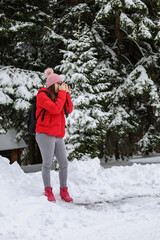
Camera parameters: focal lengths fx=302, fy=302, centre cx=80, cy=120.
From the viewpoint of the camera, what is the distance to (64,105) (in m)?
4.75

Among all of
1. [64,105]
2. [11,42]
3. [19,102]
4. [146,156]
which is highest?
[11,42]

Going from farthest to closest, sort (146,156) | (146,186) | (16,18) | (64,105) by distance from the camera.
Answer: (146,156)
(16,18)
(146,186)
(64,105)

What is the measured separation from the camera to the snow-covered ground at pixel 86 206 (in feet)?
10.6

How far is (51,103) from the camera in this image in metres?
4.35

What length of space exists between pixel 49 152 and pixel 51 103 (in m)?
0.76

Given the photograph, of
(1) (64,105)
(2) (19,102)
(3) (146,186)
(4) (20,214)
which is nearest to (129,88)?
(2) (19,102)

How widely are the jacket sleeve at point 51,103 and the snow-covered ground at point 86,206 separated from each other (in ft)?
4.13

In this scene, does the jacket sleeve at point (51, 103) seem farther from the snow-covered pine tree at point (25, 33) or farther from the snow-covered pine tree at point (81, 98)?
the snow-covered pine tree at point (25, 33)

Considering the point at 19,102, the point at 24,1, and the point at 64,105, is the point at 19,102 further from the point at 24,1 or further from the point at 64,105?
the point at 64,105

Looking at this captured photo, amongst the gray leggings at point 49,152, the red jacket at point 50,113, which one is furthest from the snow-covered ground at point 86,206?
the red jacket at point 50,113

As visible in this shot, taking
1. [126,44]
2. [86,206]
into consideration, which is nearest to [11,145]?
[126,44]

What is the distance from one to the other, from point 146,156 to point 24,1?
905 centimetres

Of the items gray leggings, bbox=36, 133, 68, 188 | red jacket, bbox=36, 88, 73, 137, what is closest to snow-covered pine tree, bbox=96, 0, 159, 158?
gray leggings, bbox=36, 133, 68, 188

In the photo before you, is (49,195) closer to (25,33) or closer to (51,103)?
(51,103)
